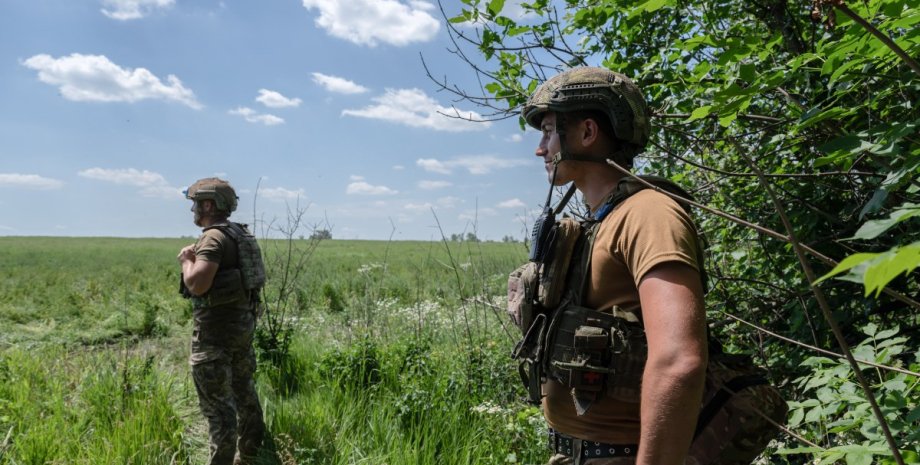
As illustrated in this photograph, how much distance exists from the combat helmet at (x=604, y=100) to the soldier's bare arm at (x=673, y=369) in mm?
605

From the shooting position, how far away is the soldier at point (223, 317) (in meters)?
4.00

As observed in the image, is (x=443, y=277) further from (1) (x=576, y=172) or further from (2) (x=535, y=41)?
(1) (x=576, y=172)

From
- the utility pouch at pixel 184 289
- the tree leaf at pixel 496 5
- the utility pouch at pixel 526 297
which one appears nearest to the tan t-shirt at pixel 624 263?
the utility pouch at pixel 526 297

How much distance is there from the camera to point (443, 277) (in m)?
16.0

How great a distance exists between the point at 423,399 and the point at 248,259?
1.62m

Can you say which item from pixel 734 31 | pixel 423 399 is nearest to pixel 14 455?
pixel 423 399

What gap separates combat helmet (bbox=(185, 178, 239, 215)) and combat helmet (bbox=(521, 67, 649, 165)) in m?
3.12

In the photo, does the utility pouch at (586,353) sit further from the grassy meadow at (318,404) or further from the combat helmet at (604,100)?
the grassy meadow at (318,404)

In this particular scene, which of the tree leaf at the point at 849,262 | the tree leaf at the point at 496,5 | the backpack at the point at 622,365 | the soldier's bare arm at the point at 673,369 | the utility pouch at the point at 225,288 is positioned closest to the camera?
the tree leaf at the point at 849,262

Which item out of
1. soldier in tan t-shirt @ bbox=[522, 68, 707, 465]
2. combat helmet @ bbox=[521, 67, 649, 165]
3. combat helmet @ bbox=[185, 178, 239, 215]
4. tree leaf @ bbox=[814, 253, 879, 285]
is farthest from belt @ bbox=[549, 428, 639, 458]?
combat helmet @ bbox=[185, 178, 239, 215]

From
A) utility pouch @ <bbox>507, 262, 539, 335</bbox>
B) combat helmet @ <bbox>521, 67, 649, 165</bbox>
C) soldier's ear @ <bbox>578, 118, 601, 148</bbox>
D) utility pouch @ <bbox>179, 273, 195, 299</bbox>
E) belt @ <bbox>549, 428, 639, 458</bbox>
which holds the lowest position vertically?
belt @ <bbox>549, 428, 639, 458</bbox>

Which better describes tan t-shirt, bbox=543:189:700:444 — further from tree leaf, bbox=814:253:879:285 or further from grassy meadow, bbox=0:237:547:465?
grassy meadow, bbox=0:237:547:465

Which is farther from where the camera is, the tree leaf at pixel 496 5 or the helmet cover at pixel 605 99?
the tree leaf at pixel 496 5

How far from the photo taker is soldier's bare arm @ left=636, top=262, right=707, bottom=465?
1.31 m
